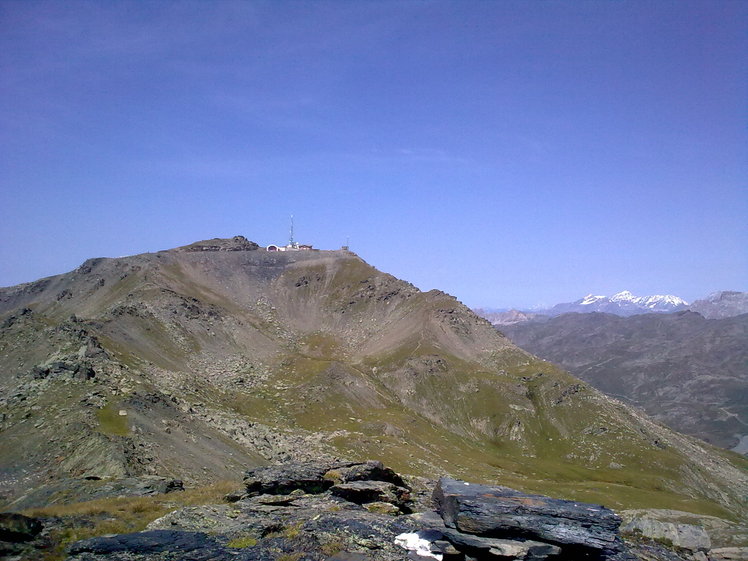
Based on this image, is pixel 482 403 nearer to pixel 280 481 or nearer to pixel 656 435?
pixel 656 435

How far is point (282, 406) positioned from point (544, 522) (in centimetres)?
11167

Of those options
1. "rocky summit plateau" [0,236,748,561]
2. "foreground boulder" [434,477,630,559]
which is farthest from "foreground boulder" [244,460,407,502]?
"foreground boulder" [434,477,630,559]

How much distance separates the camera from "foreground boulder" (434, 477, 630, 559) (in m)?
22.7

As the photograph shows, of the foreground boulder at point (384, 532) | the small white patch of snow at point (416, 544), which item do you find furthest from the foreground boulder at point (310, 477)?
the small white patch of snow at point (416, 544)

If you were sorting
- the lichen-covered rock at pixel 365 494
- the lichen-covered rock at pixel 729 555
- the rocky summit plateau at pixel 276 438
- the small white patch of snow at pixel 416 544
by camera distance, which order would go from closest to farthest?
the small white patch of snow at pixel 416 544 → the rocky summit plateau at pixel 276 438 → the lichen-covered rock at pixel 365 494 → the lichen-covered rock at pixel 729 555

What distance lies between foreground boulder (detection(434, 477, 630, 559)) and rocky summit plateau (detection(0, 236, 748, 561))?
0.46 ft

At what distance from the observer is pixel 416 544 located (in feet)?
81.3

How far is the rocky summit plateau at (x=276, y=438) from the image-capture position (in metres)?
26.0

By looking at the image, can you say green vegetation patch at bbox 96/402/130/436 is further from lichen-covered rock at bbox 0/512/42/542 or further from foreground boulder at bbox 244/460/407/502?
lichen-covered rock at bbox 0/512/42/542

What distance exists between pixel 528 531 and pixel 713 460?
7477 inches

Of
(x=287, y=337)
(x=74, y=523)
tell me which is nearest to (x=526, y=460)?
(x=287, y=337)

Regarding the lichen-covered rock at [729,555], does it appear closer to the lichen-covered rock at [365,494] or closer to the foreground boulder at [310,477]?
the lichen-covered rock at [365,494]

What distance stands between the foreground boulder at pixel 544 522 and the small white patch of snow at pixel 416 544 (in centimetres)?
139

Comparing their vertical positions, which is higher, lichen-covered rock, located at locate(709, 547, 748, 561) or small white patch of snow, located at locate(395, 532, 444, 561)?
small white patch of snow, located at locate(395, 532, 444, 561)
